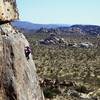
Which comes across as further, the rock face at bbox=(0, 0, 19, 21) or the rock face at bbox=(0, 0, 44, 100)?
the rock face at bbox=(0, 0, 19, 21)

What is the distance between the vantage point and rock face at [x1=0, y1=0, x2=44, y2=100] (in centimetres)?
1539

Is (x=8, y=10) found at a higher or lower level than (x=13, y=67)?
higher

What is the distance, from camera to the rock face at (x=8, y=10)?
53.5 ft

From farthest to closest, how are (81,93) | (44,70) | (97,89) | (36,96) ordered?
(44,70)
(97,89)
(81,93)
(36,96)

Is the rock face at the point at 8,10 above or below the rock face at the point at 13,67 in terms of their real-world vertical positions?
above

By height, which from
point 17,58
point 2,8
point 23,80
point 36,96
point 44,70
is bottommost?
point 44,70

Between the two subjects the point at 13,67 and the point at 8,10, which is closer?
the point at 13,67

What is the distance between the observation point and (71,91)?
41.6m

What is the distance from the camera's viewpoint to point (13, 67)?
52.0 feet

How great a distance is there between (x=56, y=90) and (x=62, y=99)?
155 inches

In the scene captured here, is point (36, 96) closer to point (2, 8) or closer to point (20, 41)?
point (20, 41)

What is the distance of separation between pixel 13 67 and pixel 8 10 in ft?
9.90

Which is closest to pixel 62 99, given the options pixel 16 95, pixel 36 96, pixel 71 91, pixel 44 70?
pixel 71 91

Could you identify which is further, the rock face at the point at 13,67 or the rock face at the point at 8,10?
the rock face at the point at 8,10
